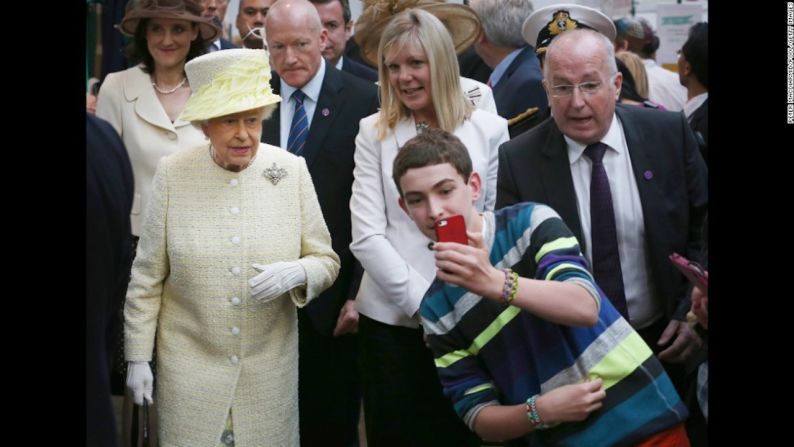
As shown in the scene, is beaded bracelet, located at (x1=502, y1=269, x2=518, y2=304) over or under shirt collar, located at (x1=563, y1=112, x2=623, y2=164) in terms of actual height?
under

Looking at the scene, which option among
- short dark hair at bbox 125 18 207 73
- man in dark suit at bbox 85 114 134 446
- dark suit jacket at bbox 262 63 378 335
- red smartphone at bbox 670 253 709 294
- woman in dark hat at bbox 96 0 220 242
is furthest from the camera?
short dark hair at bbox 125 18 207 73

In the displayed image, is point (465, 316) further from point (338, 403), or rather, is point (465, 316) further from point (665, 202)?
point (338, 403)

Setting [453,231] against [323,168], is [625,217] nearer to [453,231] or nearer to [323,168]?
[453,231]

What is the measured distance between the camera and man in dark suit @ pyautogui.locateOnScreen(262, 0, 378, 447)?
499 centimetres

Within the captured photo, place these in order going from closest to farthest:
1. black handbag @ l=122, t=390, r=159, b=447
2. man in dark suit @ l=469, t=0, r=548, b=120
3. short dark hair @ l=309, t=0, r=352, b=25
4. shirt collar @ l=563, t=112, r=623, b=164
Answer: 1. shirt collar @ l=563, t=112, r=623, b=164
2. black handbag @ l=122, t=390, r=159, b=447
3. man in dark suit @ l=469, t=0, r=548, b=120
4. short dark hair @ l=309, t=0, r=352, b=25

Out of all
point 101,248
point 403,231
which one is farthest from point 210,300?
point 101,248

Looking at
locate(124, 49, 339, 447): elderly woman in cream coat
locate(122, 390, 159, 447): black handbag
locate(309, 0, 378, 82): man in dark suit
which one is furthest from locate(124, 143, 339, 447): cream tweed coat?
locate(309, 0, 378, 82): man in dark suit

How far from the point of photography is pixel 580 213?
13.5ft

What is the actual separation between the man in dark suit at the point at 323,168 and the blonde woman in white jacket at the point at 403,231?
29 centimetres

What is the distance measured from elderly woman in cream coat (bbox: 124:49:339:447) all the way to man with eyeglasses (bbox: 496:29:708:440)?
0.83m

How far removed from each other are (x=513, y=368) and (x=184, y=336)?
134 centimetres

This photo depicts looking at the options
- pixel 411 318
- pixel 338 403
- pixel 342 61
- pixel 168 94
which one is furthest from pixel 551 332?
pixel 342 61

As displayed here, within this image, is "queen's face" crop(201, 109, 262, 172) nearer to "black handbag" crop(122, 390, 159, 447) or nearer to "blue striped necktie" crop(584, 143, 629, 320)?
"black handbag" crop(122, 390, 159, 447)

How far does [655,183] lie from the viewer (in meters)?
4.12
